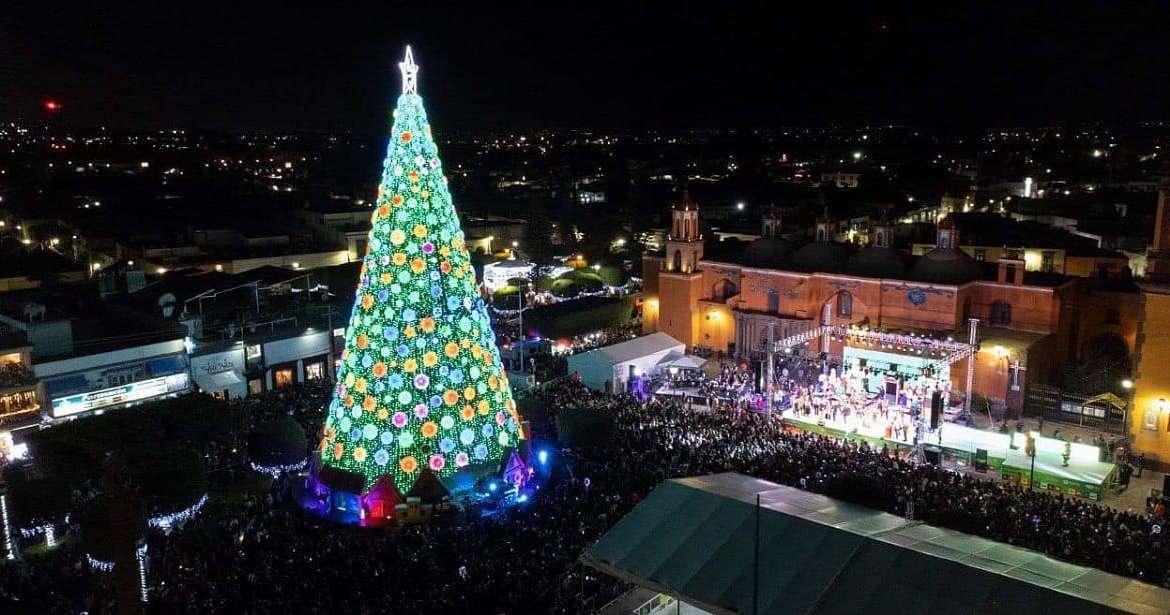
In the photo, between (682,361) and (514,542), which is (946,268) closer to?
(682,361)

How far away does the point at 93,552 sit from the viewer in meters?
14.5

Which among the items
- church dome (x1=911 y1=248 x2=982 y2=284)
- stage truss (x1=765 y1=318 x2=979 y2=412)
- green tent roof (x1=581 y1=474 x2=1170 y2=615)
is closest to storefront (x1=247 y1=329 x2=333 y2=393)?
stage truss (x1=765 y1=318 x2=979 y2=412)

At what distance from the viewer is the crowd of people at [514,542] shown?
1290cm

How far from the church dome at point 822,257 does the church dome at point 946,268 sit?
2.93m

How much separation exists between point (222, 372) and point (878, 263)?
22.7m

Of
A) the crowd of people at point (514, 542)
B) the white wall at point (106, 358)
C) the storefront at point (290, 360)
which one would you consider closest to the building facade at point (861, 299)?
the crowd of people at point (514, 542)

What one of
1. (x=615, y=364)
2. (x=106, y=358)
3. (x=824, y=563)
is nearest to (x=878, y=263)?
(x=615, y=364)

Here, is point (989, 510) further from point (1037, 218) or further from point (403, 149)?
point (1037, 218)

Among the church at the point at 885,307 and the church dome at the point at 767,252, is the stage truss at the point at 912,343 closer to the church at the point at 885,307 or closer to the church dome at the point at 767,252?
the church at the point at 885,307

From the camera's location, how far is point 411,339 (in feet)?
51.6

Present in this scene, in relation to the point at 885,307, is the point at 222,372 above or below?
below

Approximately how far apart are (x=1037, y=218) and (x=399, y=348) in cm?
4629

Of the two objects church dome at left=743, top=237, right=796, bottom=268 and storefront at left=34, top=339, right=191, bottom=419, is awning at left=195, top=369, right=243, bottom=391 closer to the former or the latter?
storefront at left=34, top=339, right=191, bottom=419

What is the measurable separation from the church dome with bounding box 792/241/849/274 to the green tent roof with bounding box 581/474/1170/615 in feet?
64.2
